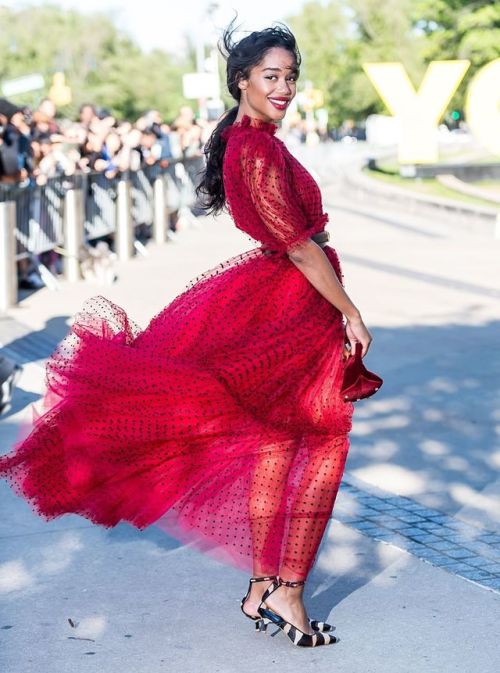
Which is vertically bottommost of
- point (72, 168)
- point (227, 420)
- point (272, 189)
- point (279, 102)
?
point (72, 168)

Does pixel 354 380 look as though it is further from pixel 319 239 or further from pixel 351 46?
pixel 351 46

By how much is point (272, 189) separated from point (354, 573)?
5.30ft

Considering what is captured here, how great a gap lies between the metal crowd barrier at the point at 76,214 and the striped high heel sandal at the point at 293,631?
8.12 meters

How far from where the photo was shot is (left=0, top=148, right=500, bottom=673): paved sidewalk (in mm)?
4070

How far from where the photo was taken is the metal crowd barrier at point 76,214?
12.1m

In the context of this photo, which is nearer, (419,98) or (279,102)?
(279,102)

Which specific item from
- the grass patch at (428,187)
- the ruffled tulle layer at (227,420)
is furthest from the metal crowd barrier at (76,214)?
the ruffled tulle layer at (227,420)

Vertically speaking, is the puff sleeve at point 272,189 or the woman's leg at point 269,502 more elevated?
the puff sleeve at point 272,189

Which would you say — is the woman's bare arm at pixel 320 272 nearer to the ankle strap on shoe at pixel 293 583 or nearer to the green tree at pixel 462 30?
the ankle strap on shoe at pixel 293 583

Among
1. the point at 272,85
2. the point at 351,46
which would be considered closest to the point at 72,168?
the point at 272,85

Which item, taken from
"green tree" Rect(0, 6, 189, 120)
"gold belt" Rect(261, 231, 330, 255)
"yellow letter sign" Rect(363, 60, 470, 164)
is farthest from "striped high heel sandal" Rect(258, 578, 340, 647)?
"green tree" Rect(0, 6, 189, 120)

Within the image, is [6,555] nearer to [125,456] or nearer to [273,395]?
[125,456]

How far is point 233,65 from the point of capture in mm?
4098

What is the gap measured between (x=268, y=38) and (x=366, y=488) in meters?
2.62
